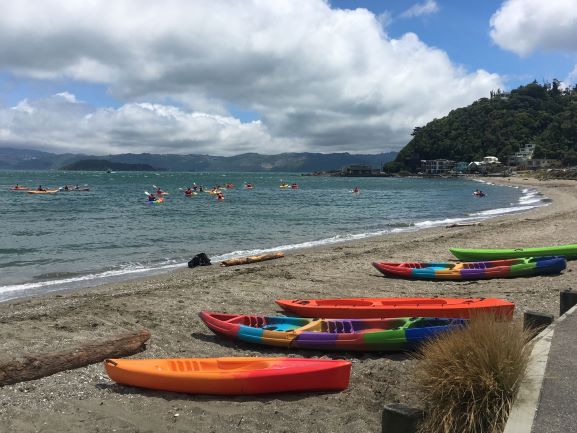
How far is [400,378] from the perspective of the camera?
20.9 feet

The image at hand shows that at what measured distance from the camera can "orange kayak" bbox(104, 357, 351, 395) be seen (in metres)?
6.06

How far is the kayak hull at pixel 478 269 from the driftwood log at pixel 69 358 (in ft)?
24.8

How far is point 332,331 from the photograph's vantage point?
312 inches

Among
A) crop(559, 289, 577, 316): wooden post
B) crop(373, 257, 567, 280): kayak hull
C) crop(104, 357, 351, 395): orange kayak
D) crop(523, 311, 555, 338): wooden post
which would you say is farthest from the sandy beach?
crop(523, 311, 555, 338): wooden post

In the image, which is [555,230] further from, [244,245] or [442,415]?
[442,415]

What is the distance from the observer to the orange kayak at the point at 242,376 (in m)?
6.06

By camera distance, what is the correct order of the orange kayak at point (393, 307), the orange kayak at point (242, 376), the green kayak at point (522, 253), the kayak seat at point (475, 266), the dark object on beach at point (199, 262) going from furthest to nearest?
the dark object on beach at point (199, 262)
the green kayak at point (522, 253)
the kayak seat at point (475, 266)
the orange kayak at point (393, 307)
the orange kayak at point (242, 376)

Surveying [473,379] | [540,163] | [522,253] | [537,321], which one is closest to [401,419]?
[473,379]

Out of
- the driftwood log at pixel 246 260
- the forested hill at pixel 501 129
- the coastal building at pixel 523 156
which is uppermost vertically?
the forested hill at pixel 501 129

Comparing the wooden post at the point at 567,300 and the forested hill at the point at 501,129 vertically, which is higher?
the forested hill at the point at 501,129

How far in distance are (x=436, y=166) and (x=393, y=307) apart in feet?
564

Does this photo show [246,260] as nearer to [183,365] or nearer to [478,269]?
[478,269]

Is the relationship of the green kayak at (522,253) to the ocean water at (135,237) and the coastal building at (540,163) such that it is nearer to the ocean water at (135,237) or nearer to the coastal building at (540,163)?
the ocean water at (135,237)

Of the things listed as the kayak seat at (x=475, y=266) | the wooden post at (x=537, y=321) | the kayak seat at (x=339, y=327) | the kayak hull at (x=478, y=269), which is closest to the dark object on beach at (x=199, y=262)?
the kayak hull at (x=478, y=269)
